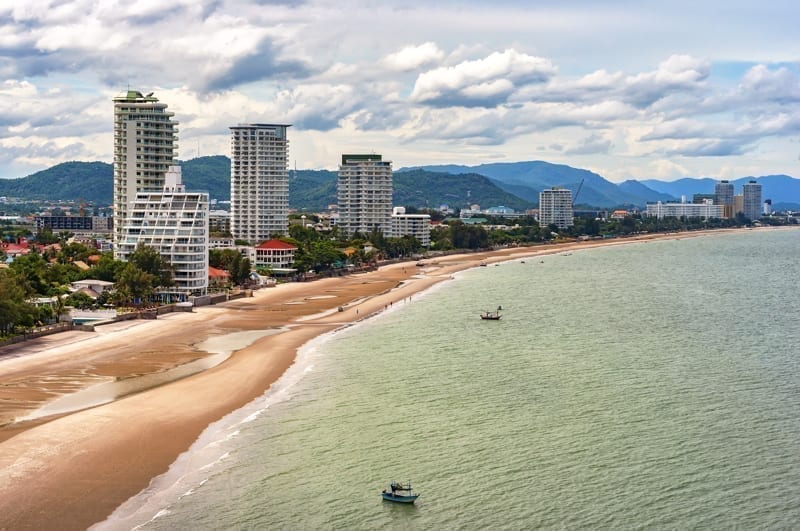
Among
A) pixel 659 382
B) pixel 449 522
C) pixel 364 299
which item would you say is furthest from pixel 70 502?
pixel 364 299

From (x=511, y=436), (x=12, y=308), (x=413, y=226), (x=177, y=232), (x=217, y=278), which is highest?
(x=413, y=226)

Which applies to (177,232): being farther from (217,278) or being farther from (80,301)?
(80,301)

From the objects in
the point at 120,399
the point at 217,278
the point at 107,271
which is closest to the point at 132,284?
the point at 107,271

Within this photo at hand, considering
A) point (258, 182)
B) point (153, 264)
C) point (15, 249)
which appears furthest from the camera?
point (258, 182)

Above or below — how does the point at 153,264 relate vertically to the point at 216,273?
above

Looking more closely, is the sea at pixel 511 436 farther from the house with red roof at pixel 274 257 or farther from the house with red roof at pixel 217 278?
the house with red roof at pixel 274 257

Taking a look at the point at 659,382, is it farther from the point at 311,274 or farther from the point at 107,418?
the point at 311,274

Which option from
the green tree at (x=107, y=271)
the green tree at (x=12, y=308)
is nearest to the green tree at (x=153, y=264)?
the green tree at (x=107, y=271)
